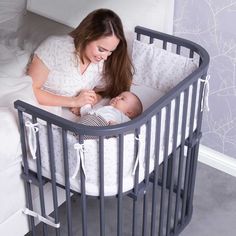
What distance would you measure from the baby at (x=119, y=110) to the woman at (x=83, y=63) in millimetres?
77

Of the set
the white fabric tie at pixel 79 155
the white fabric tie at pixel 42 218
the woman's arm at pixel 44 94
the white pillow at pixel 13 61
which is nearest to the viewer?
the white fabric tie at pixel 79 155

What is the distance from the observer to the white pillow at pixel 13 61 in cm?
189

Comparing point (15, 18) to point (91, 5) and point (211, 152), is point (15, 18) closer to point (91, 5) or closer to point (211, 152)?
point (91, 5)

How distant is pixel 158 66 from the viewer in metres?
1.90

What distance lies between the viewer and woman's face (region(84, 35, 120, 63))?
1.70m

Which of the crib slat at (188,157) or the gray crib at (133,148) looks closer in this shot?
the gray crib at (133,148)

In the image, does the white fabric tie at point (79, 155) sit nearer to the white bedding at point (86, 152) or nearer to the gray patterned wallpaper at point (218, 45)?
the white bedding at point (86, 152)

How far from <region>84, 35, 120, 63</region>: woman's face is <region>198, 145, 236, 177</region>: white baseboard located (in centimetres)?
74

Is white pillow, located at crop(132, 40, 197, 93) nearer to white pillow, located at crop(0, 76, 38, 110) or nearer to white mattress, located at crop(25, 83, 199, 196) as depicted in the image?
white mattress, located at crop(25, 83, 199, 196)

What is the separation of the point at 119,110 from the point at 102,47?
221 millimetres

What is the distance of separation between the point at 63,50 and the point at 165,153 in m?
0.50

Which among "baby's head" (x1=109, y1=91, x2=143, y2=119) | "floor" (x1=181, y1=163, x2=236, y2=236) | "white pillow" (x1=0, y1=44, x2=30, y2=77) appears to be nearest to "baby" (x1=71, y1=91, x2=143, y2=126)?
"baby's head" (x1=109, y1=91, x2=143, y2=119)

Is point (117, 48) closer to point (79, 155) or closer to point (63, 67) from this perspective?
point (63, 67)


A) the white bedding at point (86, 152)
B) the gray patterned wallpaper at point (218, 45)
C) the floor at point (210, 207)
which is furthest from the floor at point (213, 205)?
the white bedding at point (86, 152)
